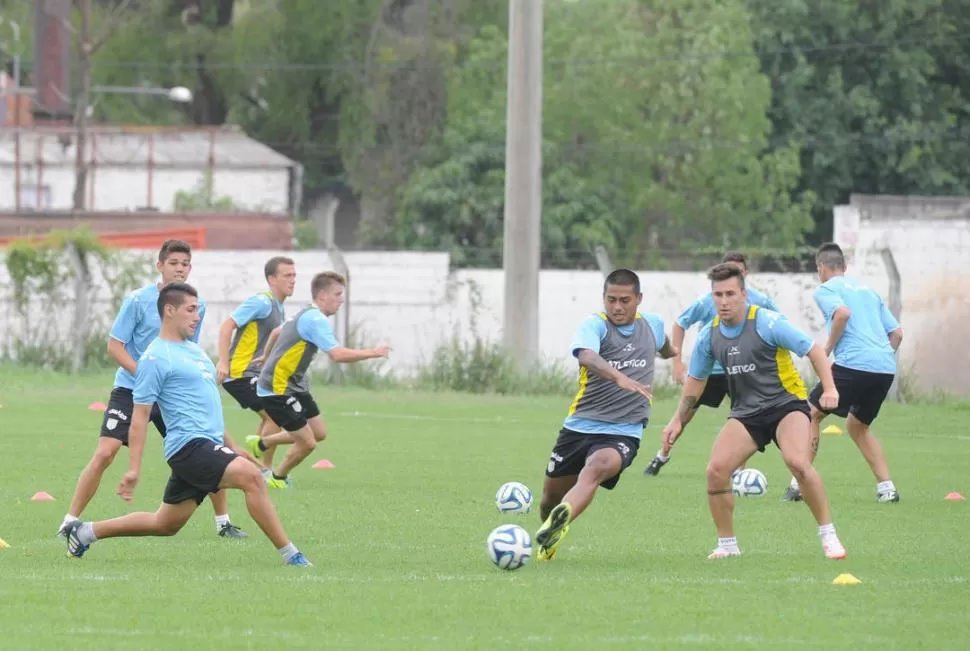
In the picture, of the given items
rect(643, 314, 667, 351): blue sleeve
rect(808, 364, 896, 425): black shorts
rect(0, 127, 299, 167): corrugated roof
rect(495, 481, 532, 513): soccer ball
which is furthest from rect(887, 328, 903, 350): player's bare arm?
rect(0, 127, 299, 167): corrugated roof

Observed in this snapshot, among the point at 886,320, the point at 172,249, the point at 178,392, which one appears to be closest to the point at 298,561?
the point at 178,392

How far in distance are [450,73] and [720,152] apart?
27.9ft

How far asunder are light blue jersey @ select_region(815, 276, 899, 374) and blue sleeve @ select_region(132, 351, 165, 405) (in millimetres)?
6635

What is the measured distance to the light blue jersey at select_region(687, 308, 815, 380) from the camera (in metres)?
10.6

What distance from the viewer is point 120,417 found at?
11719 millimetres

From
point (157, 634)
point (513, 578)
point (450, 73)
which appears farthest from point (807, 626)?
point (450, 73)

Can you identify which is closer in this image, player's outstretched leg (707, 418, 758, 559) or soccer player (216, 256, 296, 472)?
player's outstretched leg (707, 418, 758, 559)

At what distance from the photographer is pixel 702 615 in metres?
8.59

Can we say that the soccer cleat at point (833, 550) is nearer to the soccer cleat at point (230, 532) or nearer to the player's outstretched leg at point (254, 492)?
the player's outstretched leg at point (254, 492)

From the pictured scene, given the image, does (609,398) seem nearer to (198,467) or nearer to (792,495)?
(198,467)

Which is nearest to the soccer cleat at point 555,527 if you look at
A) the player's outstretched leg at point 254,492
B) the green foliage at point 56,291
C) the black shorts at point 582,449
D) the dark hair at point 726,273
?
the black shorts at point 582,449

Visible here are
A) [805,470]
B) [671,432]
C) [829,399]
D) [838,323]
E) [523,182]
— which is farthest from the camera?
[523,182]

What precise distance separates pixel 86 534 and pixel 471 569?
2.20 meters

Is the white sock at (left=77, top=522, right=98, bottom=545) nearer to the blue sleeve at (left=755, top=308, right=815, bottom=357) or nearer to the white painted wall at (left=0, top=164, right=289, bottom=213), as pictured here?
the blue sleeve at (left=755, top=308, right=815, bottom=357)
